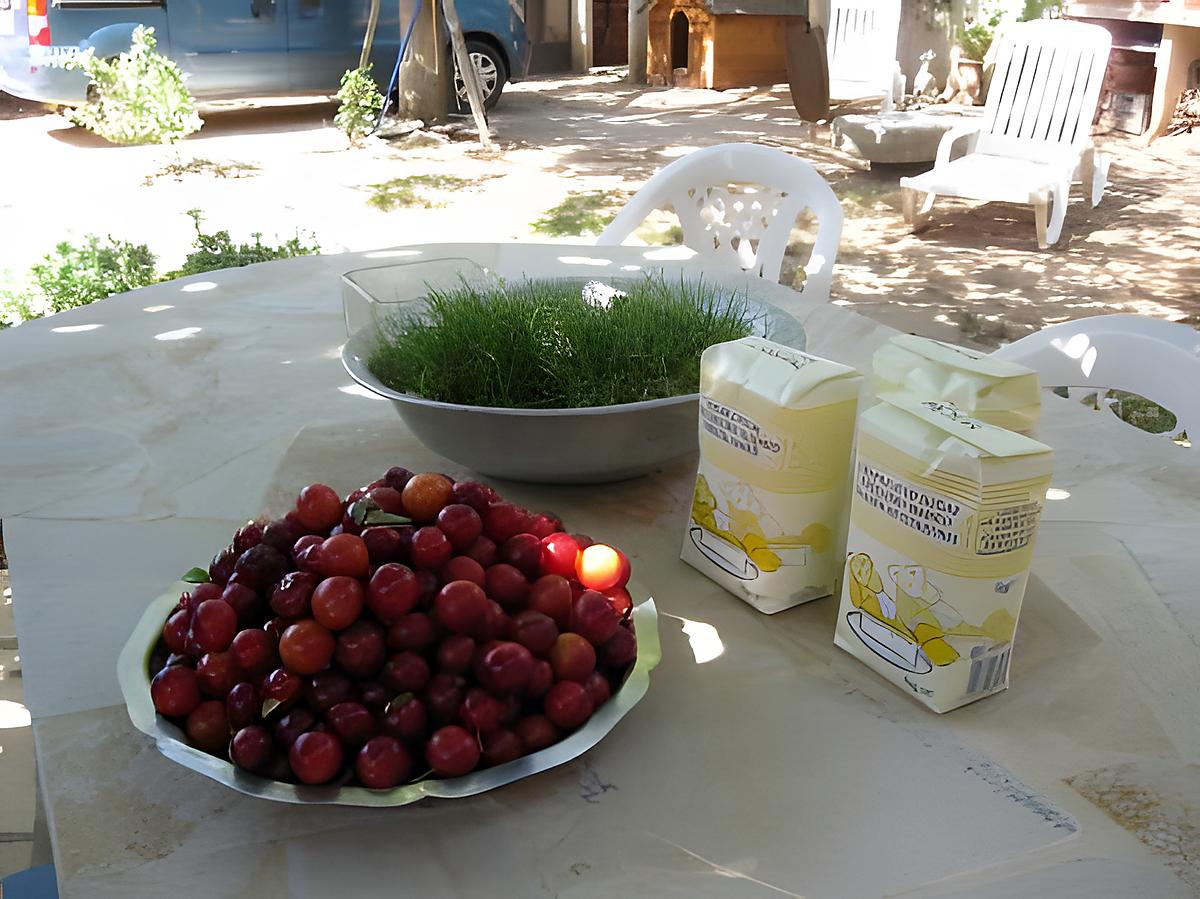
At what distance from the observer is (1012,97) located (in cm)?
566

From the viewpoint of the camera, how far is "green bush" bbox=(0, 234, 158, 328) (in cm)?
368

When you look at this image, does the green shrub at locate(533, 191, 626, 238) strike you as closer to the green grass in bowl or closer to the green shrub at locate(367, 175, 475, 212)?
the green shrub at locate(367, 175, 475, 212)

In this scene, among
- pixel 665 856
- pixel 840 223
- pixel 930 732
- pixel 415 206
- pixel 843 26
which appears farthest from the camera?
pixel 843 26

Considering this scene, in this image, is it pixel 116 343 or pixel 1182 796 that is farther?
pixel 116 343

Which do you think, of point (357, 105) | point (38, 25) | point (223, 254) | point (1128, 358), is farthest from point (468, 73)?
point (1128, 358)

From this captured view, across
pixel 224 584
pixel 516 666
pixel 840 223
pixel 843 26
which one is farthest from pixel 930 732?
pixel 843 26

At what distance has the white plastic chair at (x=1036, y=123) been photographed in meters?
5.30

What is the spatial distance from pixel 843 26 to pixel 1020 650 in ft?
23.9

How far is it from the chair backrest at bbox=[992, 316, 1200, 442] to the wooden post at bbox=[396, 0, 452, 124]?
6260 mm

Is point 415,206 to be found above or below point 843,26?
below

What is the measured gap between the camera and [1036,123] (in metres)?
5.60

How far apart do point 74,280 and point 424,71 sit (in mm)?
3864

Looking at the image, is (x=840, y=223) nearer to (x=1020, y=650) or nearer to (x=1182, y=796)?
(x=1020, y=650)

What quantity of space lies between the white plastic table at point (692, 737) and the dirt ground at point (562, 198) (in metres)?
3.20
